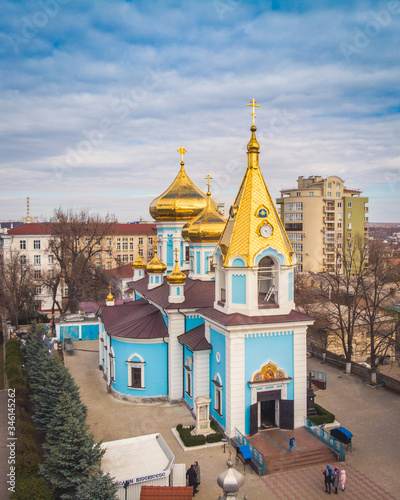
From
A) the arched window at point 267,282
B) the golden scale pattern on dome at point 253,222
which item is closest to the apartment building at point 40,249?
the arched window at point 267,282

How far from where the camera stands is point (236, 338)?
13180mm

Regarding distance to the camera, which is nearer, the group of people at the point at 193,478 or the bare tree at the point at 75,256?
the group of people at the point at 193,478

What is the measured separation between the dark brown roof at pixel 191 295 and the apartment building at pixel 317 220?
28.5 meters

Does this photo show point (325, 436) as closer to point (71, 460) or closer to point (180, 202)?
point (71, 460)

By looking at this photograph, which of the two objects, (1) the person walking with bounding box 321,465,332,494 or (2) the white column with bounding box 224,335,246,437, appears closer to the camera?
(1) the person walking with bounding box 321,465,332,494

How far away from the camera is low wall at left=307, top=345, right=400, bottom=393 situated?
17.5 metres

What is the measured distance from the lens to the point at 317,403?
1647 cm

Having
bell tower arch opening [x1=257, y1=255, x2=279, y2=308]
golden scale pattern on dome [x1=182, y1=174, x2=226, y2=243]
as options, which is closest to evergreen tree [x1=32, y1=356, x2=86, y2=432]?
bell tower arch opening [x1=257, y1=255, x2=279, y2=308]

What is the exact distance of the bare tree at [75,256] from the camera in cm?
3538

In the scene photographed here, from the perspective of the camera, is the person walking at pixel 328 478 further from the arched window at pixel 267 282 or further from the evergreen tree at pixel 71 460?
the evergreen tree at pixel 71 460

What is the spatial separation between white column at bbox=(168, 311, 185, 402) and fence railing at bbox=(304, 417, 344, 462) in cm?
494

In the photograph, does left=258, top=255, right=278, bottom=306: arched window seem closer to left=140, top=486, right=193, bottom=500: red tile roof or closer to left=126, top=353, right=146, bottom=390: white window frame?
left=126, top=353, right=146, bottom=390: white window frame

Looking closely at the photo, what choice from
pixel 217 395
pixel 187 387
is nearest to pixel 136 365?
pixel 187 387

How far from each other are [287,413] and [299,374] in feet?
4.01
